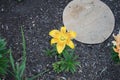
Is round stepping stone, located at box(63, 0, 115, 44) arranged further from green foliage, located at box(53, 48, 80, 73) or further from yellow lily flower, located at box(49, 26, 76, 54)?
yellow lily flower, located at box(49, 26, 76, 54)

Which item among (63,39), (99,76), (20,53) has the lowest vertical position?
(99,76)

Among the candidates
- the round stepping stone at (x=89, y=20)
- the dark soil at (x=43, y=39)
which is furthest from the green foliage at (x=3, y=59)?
the round stepping stone at (x=89, y=20)

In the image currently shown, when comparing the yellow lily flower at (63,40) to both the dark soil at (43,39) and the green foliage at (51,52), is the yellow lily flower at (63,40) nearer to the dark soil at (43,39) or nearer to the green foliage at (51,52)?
the green foliage at (51,52)

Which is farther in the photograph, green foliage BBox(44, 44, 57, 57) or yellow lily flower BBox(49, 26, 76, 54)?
green foliage BBox(44, 44, 57, 57)

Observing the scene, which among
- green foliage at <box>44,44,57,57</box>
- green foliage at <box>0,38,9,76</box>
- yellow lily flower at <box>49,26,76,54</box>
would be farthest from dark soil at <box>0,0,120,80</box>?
yellow lily flower at <box>49,26,76,54</box>

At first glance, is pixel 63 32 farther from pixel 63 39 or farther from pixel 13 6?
pixel 13 6

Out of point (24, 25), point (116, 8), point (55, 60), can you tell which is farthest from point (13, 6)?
point (116, 8)
